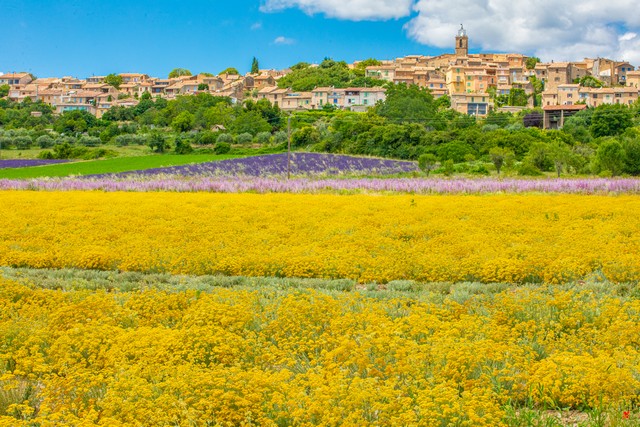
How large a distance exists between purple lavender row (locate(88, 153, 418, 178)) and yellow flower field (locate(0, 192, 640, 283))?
21940 mm

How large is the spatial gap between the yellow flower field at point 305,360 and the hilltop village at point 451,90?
12750 cm

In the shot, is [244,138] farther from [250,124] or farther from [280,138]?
[250,124]

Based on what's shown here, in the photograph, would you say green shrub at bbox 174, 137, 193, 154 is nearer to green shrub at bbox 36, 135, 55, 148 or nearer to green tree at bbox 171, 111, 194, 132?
green shrub at bbox 36, 135, 55, 148

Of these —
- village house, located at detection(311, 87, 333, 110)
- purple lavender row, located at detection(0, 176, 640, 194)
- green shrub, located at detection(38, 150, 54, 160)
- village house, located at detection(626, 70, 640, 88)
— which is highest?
village house, located at detection(626, 70, 640, 88)

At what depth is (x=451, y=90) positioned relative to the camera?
171 meters

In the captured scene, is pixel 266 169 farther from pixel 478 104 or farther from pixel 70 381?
pixel 478 104

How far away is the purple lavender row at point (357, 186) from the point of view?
32844mm

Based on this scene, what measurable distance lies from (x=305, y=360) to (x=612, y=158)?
135ft

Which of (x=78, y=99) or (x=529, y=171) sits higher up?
(x=78, y=99)

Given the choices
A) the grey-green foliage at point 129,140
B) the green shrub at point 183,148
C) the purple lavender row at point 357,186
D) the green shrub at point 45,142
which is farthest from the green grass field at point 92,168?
the green shrub at point 45,142

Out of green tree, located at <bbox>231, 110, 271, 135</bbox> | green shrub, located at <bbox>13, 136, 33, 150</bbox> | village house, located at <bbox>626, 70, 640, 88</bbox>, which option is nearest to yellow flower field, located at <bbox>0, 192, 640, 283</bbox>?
green shrub, located at <bbox>13, 136, 33, 150</bbox>

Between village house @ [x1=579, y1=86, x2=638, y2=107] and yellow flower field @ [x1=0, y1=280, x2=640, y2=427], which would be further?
village house @ [x1=579, y1=86, x2=638, y2=107]

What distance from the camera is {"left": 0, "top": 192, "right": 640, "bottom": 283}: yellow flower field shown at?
16.0 m

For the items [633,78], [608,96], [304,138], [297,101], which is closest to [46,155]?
[304,138]
